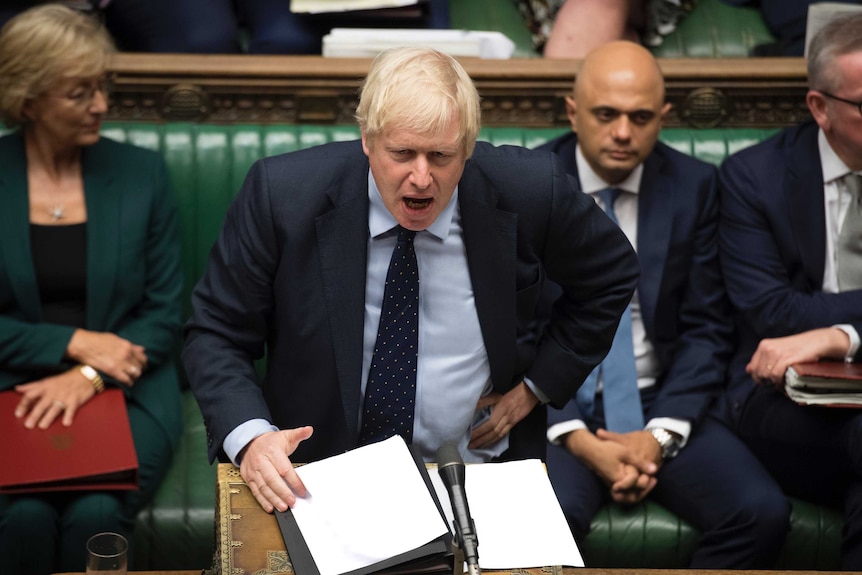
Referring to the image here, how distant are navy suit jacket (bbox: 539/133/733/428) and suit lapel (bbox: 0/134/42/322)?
1.38 metres

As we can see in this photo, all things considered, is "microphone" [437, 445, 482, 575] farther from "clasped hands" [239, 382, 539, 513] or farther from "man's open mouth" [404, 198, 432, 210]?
"man's open mouth" [404, 198, 432, 210]

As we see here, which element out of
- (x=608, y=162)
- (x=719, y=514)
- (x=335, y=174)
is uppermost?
(x=335, y=174)

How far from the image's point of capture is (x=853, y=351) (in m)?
2.87

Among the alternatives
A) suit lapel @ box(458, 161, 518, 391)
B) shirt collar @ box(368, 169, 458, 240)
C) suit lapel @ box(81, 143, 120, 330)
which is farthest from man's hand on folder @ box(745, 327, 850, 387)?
suit lapel @ box(81, 143, 120, 330)

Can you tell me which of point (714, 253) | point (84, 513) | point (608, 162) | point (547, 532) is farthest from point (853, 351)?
point (84, 513)

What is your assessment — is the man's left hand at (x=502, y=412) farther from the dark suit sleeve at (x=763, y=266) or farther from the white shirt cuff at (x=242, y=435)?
the dark suit sleeve at (x=763, y=266)

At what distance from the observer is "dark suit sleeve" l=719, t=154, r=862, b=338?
299 cm

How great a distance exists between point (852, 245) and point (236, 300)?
1715 mm

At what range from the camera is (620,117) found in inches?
Answer: 119

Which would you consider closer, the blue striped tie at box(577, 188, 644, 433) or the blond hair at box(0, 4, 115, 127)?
the blond hair at box(0, 4, 115, 127)

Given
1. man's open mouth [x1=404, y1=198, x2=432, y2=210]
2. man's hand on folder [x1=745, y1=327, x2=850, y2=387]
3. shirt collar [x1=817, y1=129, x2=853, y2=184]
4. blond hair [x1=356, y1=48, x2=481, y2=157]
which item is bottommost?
man's hand on folder [x1=745, y1=327, x2=850, y2=387]

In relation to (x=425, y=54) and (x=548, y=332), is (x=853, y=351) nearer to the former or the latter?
(x=548, y=332)

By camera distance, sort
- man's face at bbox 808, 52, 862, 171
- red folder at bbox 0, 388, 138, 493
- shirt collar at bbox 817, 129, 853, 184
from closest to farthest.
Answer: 1. red folder at bbox 0, 388, 138, 493
2. man's face at bbox 808, 52, 862, 171
3. shirt collar at bbox 817, 129, 853, 184

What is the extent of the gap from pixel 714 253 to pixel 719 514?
0.71 meters
